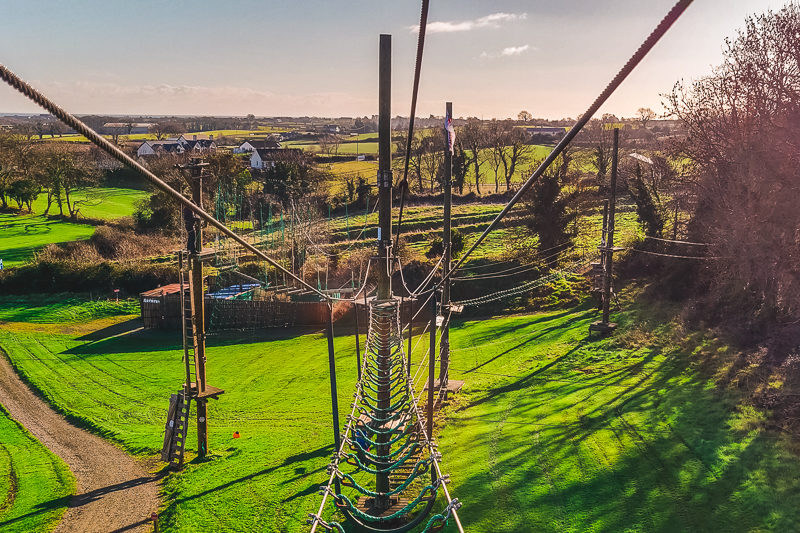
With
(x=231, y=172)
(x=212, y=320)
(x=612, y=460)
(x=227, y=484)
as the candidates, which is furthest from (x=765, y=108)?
(x=231, y=172)

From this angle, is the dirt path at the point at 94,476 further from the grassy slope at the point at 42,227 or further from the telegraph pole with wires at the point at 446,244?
the grassy slope at the point at 42,227

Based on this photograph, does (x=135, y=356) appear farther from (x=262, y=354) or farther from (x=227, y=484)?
(x=227, y=484)

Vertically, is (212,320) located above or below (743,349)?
below

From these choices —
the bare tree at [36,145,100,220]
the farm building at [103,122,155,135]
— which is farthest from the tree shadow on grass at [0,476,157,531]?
the farm building at [103,122,155,135]

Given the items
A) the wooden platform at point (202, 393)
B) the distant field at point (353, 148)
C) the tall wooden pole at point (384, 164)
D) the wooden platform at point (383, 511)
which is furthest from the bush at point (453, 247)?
the distant field at point (353, 148)

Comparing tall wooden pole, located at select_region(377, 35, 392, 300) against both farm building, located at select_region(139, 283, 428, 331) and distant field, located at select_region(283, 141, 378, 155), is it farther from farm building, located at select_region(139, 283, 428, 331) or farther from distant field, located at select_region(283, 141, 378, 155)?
distant field, located at select_region(283, 141, 378, 155)

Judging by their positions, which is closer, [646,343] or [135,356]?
[646,343]
